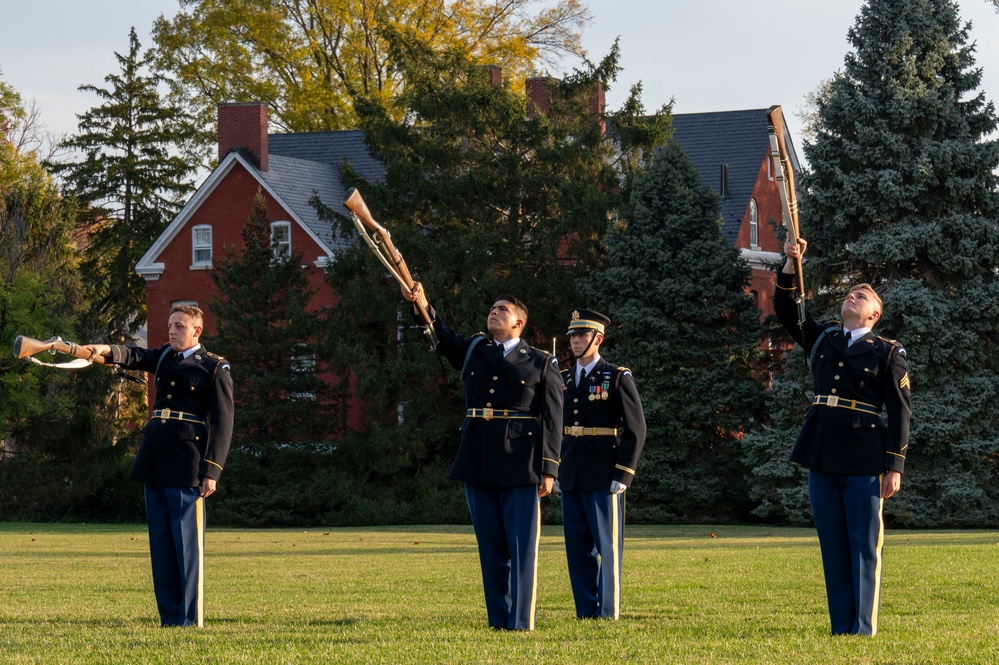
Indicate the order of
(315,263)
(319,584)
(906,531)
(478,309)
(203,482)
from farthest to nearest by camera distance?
(315,263), (478,309), (906,531), (319,584), (203,482)

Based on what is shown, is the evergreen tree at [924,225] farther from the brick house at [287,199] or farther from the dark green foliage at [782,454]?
the brick house at [287,199]

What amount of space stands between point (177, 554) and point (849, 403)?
485 centimetres

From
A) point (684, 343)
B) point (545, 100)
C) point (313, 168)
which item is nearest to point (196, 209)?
point (313, 168)

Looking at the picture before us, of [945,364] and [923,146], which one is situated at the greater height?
[923,146]

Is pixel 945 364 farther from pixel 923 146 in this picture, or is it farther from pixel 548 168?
pixel 548 168

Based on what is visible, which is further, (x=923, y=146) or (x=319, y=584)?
(x=923, y=146)

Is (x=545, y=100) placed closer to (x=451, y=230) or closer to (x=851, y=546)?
(x=451, y=230)

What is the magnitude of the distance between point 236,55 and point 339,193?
861cm

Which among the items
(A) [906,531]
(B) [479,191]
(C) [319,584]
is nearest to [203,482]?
(C) [319,584]

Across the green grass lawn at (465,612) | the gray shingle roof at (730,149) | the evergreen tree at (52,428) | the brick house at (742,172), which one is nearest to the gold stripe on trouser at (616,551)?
the green grass lawn at (465,612)

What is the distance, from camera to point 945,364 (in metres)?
30.7

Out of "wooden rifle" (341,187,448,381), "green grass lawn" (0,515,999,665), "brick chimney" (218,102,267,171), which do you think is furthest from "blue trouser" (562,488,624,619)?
"brick chimney" (218,102,267,171)

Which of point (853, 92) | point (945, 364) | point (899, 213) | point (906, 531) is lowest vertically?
point (906, 531)

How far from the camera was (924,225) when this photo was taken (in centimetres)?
3142
